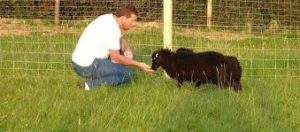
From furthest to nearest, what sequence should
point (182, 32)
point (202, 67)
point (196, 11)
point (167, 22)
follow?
point (196, 11) < point (182, 32) < point (167, 22) < point (202, 67)

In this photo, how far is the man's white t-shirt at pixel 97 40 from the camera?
7424 millimetres

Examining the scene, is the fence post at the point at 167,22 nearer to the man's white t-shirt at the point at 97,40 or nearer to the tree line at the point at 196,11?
the man's white t-shirt at the point at 97,40

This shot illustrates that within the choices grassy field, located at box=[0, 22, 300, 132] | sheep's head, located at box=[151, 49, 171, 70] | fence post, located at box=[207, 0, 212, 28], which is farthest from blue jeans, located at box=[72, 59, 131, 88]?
fence post, located at box=[207, 0, 212, 28]

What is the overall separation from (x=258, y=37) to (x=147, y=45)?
246 cm

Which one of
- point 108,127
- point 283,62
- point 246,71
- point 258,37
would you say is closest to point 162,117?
point 108,127

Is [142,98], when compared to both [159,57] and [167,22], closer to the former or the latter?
[159,57]

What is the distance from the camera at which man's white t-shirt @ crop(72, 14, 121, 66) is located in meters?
7.42

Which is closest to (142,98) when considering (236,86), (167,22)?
Answer: (236,86)

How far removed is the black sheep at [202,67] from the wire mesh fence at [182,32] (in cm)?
164

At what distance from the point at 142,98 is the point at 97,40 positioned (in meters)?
1.27

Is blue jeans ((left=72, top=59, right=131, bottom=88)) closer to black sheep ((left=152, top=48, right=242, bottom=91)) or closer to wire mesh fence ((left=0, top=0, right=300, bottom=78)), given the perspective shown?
black sheep ((left=152, top=48, right=242, bottom=91))

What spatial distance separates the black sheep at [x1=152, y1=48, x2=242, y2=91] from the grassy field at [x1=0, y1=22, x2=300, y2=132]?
5.8 inches

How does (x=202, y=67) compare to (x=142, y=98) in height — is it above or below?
above

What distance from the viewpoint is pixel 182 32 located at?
1087cm
